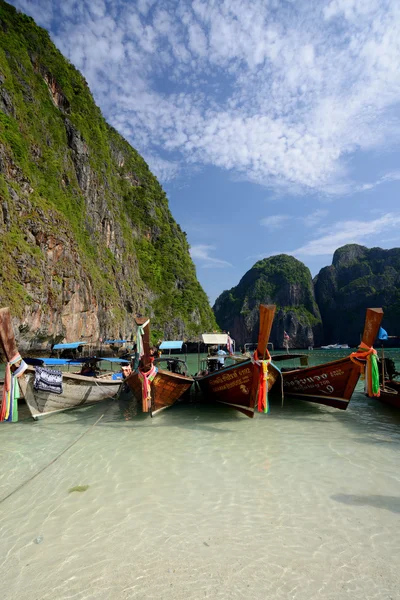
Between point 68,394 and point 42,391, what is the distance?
1079 mm

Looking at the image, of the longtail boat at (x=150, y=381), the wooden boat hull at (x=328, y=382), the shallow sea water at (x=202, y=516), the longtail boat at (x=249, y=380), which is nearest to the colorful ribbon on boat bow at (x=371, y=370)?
the wooden boat hull at (x=328, y=382)

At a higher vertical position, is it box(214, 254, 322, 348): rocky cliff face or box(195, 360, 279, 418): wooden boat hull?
box(214, 254, 322, 348): rocky cliff face

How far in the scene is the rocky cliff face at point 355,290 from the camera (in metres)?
98.3

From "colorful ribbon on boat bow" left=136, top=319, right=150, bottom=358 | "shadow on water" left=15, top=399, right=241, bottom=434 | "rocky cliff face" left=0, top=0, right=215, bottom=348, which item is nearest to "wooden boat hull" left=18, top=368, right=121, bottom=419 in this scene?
"shadow on water" left=15, top=399, right=241, bottom=434

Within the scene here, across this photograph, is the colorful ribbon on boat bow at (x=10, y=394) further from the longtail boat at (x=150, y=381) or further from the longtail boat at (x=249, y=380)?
the longtail boat at (x=249, y=380)

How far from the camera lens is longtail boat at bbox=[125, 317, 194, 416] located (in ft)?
27.3

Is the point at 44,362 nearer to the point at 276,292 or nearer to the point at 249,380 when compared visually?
the point at 249,380

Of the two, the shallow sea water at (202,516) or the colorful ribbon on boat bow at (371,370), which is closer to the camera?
the shallow sea water at (202,516)

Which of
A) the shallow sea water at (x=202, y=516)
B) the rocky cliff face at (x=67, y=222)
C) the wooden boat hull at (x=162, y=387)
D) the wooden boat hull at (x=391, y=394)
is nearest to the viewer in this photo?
the shallow sea water at (x=202, y=516)

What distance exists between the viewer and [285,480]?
494 cm

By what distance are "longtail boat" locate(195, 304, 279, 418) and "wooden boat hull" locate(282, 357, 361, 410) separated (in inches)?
55.1

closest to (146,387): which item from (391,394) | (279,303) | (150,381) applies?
(150,381)

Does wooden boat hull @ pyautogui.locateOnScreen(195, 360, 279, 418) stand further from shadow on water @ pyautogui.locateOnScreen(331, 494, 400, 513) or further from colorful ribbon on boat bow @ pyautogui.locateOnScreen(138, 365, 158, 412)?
shadow on water @ pyautogui.locateOnScreen(331, 494, 400, 513)

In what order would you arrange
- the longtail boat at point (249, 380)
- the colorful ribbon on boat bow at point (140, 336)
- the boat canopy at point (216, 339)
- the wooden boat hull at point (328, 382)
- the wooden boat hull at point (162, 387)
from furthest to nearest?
the boat canopy at point (216, 339)
the wooden boat hull at point (162, 387)
the wooden boat hull at point (328, 382)
the colorful ribbon on boat bow at point (140, 336)
the longtail boat at point (249, 380)
